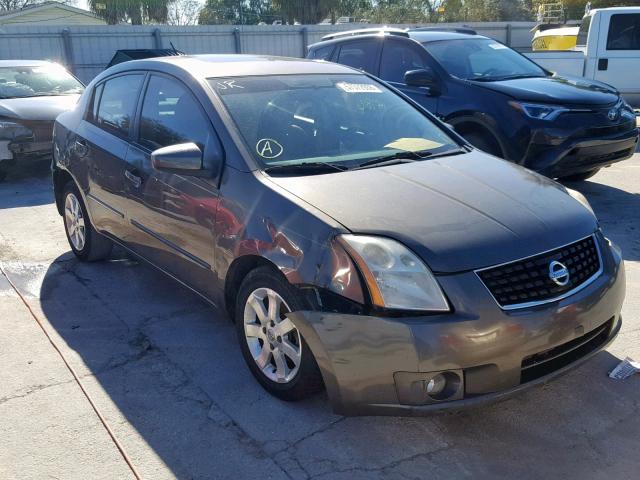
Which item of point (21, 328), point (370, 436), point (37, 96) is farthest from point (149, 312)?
point (37, 96)

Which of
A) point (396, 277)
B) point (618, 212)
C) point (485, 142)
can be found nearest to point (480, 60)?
point (485, 142)

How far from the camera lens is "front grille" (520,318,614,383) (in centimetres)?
289

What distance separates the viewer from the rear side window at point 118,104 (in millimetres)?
4590

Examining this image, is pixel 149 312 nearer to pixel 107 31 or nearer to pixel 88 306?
pixel 88 306

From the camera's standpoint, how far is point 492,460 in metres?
2.89

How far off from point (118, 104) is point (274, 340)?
2449 millimetres

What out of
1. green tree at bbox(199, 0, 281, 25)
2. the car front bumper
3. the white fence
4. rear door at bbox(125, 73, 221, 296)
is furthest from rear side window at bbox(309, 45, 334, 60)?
green tree at bbox(199, 0, 281, 25)

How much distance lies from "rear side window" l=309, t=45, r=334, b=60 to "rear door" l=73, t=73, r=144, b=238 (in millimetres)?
3955

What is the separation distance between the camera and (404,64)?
7.62 m

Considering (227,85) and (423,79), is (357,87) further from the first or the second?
(423,79)

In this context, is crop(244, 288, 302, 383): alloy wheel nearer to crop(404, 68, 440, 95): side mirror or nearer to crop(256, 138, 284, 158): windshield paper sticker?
crop(256, 138, 284, 158): windshield paper sticker

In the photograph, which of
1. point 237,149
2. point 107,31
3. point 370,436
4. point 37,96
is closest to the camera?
point 370,436

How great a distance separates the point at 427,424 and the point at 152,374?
155 centimetres

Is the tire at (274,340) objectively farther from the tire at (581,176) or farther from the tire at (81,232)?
the tire at (581,176)
